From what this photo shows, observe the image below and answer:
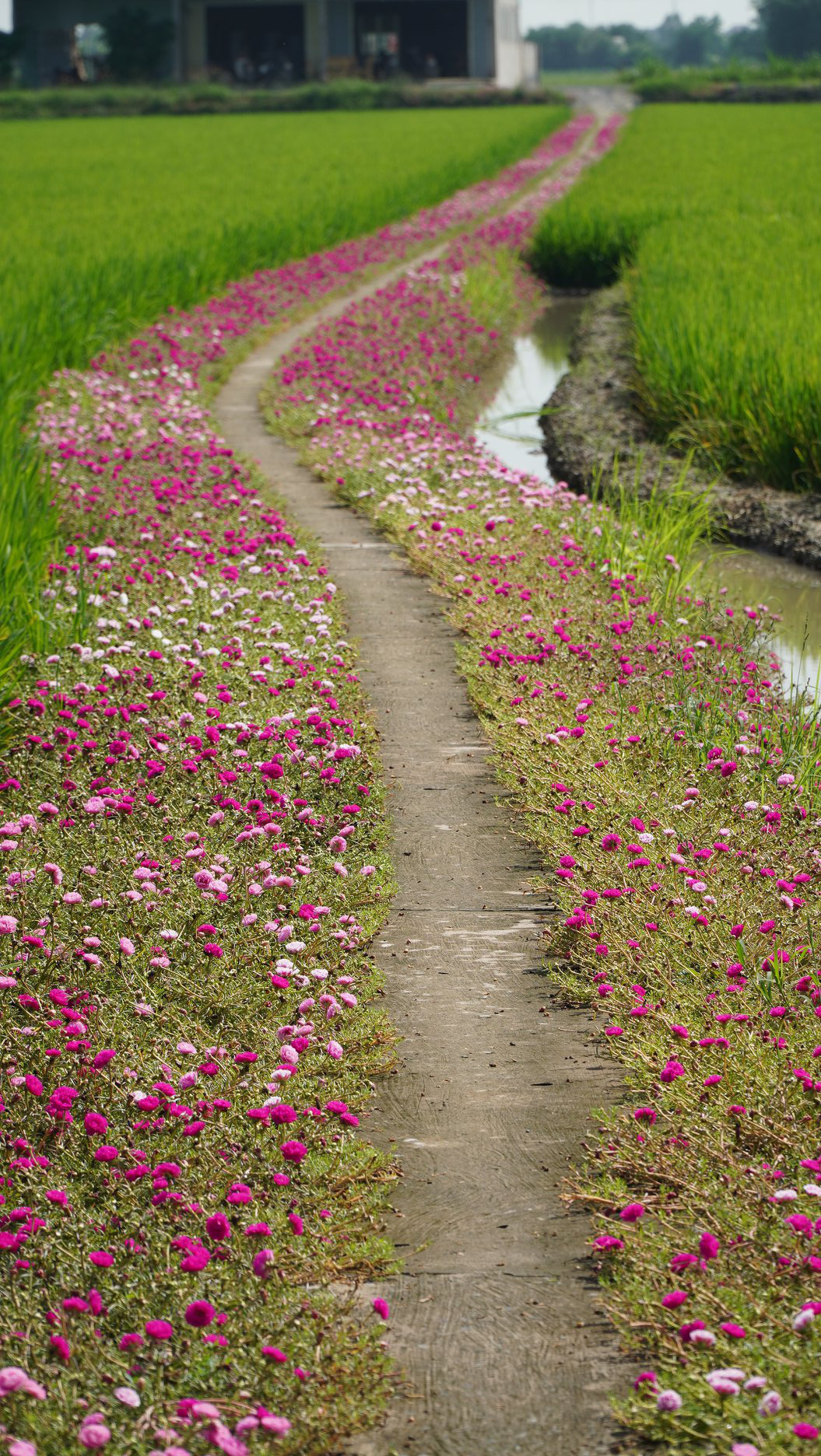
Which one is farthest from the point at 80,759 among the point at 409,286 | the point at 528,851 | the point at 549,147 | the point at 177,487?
the point at 549,147

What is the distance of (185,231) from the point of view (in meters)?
17.9

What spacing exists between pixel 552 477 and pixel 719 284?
3.04m

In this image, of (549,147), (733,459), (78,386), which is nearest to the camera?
(733,459)

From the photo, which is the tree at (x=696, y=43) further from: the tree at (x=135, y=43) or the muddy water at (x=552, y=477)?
the muddy water at (x=552, y=477)

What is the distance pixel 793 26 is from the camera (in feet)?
311

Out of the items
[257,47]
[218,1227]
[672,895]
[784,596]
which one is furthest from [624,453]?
[257,47]

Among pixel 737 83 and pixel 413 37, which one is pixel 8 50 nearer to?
pixel 413 37

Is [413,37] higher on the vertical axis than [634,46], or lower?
lower

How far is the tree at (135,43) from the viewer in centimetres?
5775

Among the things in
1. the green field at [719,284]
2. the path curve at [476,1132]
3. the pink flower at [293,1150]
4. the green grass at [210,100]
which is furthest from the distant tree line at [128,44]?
the pink flower at [293,1150]

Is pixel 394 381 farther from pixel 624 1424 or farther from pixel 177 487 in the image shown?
pixel 624 1424

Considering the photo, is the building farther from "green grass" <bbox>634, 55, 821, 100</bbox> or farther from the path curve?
the path curve

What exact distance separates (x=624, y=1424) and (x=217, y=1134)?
40.6 inches

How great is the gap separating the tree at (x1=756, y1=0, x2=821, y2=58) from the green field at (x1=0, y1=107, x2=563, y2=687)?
57.0 m
